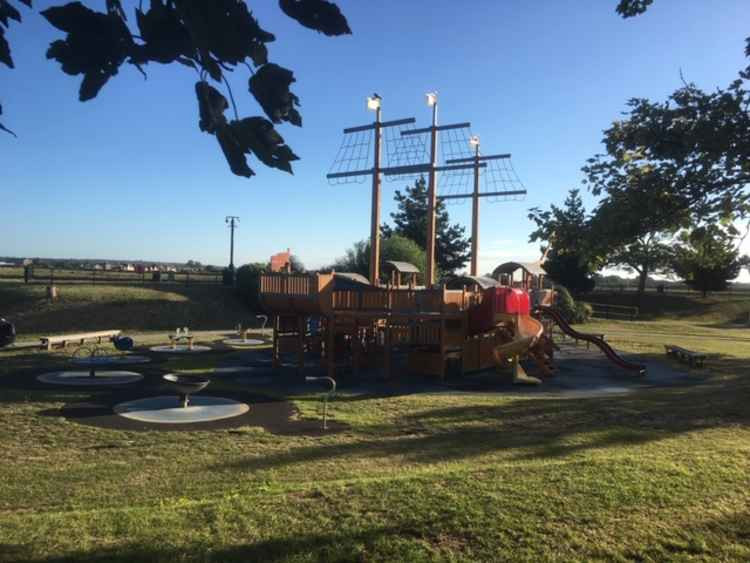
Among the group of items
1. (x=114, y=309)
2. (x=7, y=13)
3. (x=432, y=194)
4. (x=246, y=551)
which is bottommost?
(x=246, y=551)

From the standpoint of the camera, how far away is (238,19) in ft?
6.44

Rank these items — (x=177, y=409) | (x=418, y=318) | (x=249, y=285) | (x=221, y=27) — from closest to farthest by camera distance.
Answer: (x=221, y=27), (x=177, y=409), (x=418, y=318), (x=249, y=285)

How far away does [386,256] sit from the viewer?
43.6m

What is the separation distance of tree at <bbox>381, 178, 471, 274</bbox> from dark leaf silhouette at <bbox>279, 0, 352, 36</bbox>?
5681 centimetres

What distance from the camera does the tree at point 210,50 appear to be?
194cm

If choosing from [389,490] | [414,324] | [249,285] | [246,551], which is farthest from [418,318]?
[249,285]

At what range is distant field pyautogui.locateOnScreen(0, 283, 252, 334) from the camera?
31.5 metres

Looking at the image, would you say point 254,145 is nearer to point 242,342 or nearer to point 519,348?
point 519,348

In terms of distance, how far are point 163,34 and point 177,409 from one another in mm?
11847

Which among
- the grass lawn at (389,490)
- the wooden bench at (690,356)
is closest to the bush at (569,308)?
the wooden bench at (690,356)

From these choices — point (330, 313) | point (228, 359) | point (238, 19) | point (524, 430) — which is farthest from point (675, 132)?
point (228, 359)

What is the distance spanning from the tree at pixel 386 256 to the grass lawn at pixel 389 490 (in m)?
31.5

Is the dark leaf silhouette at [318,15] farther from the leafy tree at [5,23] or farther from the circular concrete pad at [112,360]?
the circular concrete pad at [112,360]

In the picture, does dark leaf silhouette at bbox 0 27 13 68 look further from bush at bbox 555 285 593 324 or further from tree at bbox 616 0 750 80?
bush at bbox 555 285 593 324
